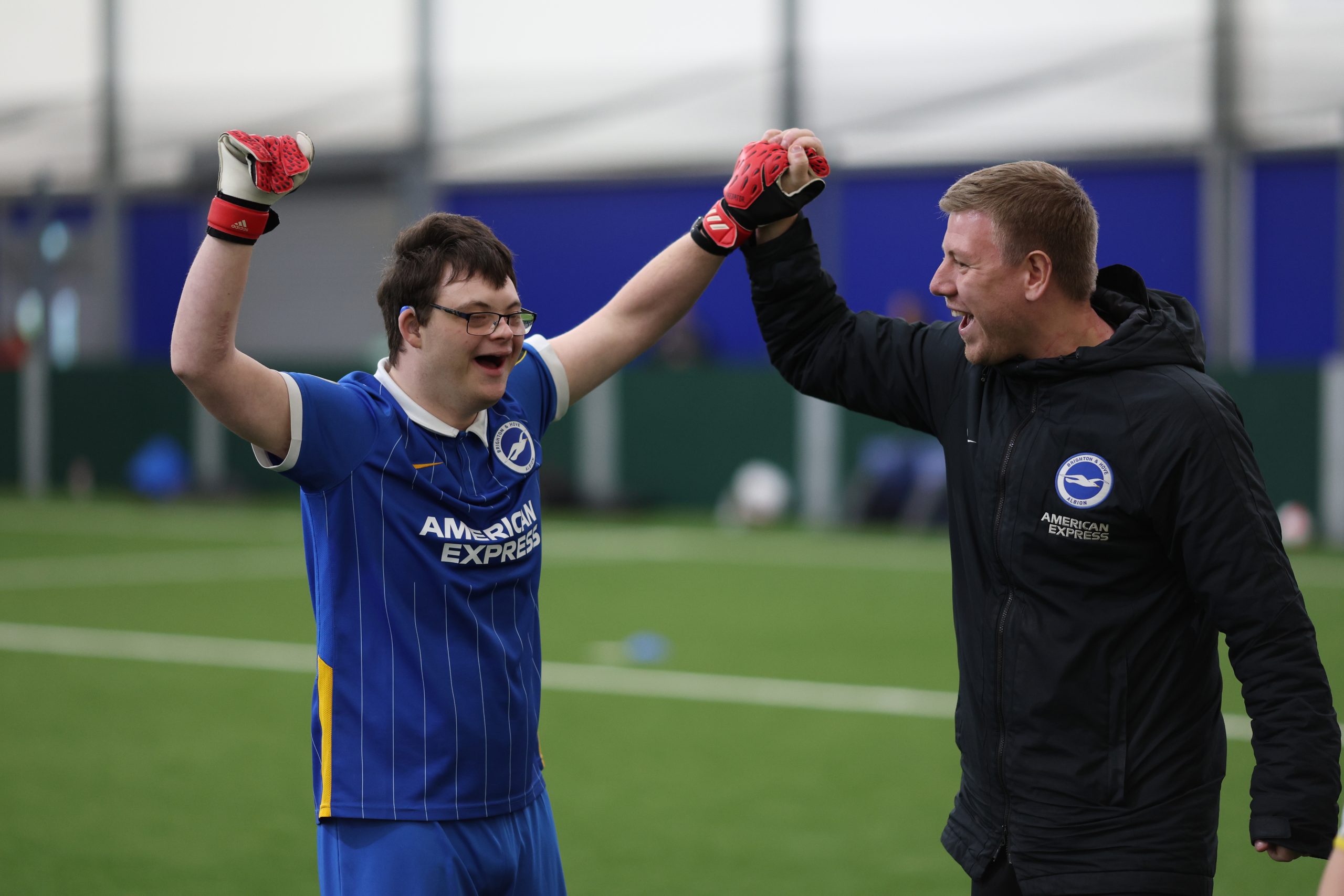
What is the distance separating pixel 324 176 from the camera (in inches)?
992

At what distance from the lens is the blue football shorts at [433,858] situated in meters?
3.26

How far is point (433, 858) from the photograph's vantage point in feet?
10.8

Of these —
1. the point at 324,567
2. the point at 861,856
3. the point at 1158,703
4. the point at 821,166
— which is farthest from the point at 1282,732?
the point at 861,856

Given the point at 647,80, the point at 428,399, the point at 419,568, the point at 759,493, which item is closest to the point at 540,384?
the point at 428,399

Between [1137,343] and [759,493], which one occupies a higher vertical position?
[1137,343]

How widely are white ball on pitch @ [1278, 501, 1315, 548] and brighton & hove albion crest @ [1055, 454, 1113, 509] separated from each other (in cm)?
1257

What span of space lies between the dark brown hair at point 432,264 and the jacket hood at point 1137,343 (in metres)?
1.12

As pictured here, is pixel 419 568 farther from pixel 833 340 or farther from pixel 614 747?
pixel 614 747

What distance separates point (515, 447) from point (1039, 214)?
1.24 metres

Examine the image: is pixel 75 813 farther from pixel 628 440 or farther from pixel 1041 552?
pixel 628 440

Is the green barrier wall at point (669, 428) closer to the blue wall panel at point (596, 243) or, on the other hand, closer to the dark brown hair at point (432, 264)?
the blue wall panel at point (596, 243)

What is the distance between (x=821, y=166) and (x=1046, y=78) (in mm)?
18551

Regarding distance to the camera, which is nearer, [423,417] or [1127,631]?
[1127,631]

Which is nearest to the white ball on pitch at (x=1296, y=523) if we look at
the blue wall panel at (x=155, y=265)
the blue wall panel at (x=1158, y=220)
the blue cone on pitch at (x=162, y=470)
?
the blue wall panel at (x=1158, y=220)
